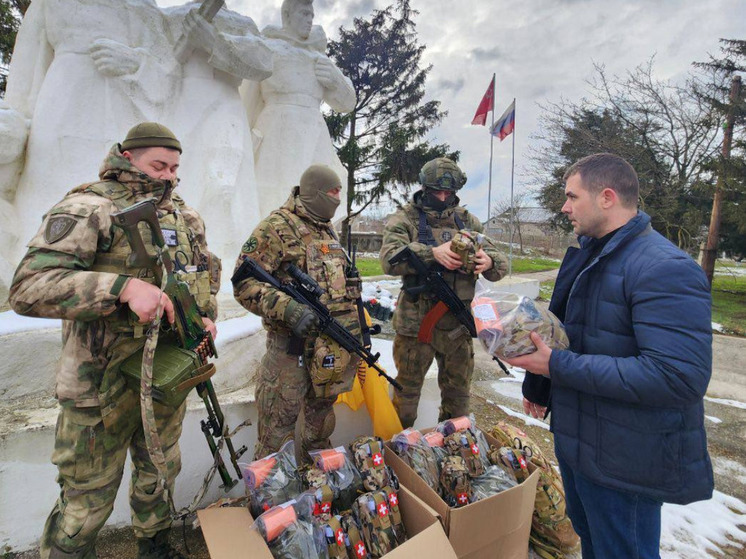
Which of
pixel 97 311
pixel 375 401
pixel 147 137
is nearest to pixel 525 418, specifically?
pixel 375 401

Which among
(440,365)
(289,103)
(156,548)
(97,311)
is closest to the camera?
(97,311)

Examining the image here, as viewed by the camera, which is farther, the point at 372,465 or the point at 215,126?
the point at 215,126

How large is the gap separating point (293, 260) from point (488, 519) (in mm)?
1600

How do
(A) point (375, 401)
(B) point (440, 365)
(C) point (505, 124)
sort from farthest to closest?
(C) point (505, 124), (B) point (440, 365), (A) point (375, 401)

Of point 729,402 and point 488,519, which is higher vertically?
point 488,519

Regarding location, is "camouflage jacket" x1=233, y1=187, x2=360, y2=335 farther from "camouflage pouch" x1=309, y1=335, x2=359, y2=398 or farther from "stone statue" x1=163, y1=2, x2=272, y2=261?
"stone statue" x1=163, y1=2, x2=272, y2=261

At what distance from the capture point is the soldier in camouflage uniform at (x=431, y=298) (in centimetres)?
273

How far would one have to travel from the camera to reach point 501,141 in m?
11.1

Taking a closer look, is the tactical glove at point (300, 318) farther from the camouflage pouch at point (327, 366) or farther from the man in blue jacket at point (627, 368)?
the man in blue jacket at point (627, 368)

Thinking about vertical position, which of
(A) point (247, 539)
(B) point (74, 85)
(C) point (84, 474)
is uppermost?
(B) point (74, 85)

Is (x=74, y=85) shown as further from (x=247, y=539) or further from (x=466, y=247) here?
(x=247, y=539)

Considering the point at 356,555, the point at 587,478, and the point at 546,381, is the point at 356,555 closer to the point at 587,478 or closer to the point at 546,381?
the point at 587,478

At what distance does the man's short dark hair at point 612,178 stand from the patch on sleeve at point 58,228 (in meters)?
1.85

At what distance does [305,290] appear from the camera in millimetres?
2041
